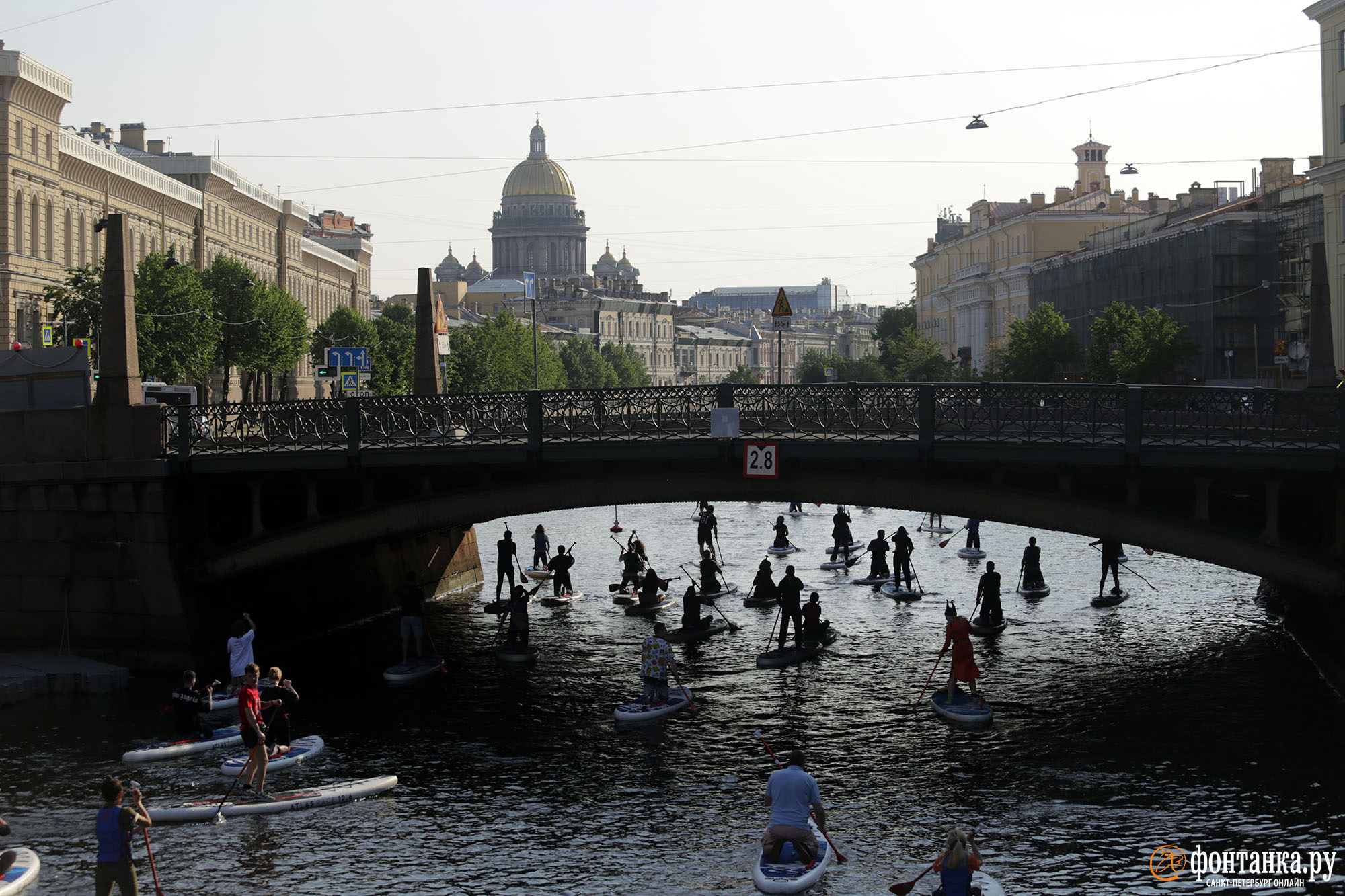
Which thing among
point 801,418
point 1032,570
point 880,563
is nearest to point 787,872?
point 801,418

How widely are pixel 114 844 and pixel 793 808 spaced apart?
816 centimetres

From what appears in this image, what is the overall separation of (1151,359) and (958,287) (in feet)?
241

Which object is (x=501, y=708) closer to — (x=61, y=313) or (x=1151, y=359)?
(x=61, y=313)

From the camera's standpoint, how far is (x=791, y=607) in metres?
32.8

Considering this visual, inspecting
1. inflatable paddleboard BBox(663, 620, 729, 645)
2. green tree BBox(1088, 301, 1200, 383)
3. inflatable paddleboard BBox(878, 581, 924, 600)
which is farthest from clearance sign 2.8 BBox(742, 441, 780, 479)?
green tree BBox(1088, 301, 1200, 383)

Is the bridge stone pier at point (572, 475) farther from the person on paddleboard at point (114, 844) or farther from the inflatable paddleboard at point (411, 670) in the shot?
the person on paddleboard at point (114, 844)

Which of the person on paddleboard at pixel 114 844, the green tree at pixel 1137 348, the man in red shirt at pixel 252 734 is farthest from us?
the green tree at pixel 1137 348

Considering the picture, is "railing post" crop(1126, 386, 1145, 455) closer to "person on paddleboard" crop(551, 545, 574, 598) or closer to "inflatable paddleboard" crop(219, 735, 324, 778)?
"inflatable paddleboard" crop(219, 735, 324, 778)

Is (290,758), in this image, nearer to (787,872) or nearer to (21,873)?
(21,873)

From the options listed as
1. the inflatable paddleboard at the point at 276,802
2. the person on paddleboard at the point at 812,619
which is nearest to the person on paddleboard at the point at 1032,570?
the person on paddleboard at the point at 812,619

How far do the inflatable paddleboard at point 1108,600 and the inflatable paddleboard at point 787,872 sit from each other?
23.3 meters

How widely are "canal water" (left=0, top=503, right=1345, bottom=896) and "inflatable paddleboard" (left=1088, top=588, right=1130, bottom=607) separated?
4.15 feet

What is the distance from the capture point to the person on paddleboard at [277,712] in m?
24.1

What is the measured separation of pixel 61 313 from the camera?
64.7 m
